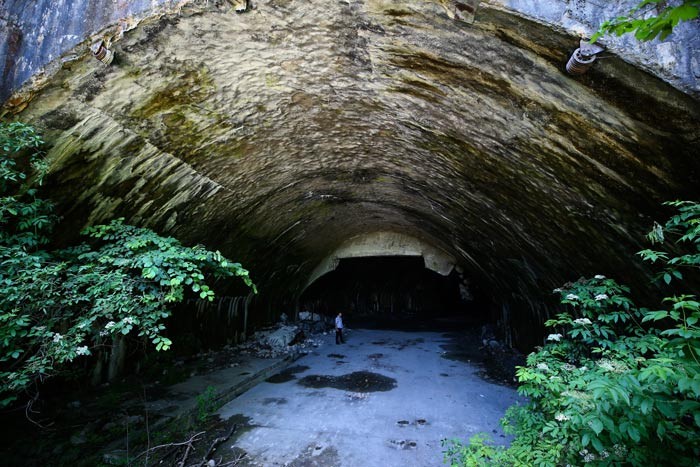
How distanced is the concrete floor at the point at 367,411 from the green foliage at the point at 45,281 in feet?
9.49

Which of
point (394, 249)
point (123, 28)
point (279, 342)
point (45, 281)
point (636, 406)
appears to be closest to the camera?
point (636, 406)

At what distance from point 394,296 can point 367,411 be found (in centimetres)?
1911

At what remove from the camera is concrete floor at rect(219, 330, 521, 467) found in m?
5.60

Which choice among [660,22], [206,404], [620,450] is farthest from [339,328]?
[660,22]

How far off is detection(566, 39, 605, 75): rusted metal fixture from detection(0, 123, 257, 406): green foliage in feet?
12.8

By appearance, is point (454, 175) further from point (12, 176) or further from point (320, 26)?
point (12, 176)

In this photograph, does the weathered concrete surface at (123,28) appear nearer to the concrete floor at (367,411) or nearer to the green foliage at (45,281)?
the green foliage at (45,281)

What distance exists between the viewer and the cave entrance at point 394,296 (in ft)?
64.7

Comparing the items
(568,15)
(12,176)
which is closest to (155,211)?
(12,176)

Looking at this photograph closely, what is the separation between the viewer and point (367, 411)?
7.23 meters

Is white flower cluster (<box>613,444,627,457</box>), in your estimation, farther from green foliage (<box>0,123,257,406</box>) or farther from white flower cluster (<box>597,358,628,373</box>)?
green foliage (<box>0,123,257,406</box>)

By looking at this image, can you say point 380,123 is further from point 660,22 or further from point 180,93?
point 660,22

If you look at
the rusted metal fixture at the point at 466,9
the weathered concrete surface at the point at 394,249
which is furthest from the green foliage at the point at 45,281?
the weathered concrete surface at the point at 394,249

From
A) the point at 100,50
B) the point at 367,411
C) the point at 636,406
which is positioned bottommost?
the point at 367,411
